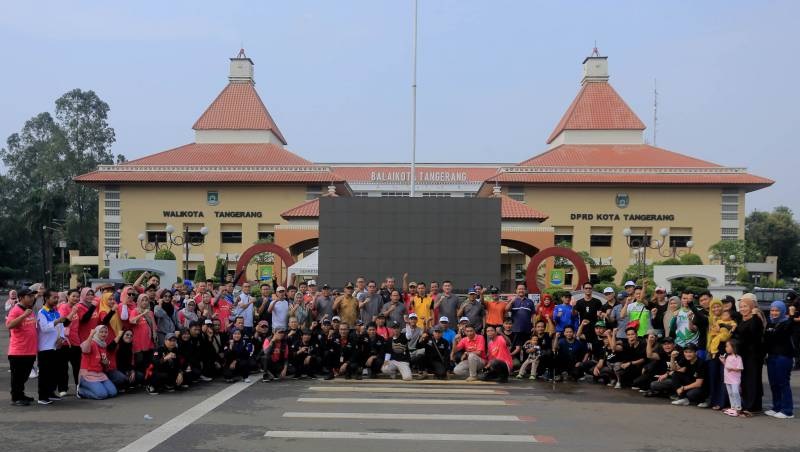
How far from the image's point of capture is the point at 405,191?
5294 cm

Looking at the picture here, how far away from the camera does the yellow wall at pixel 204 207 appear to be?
43094 mm

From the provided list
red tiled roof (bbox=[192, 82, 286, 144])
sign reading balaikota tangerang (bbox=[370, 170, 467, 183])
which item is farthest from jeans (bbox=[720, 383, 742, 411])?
sign reading balaikota tangerang (bbox=[370, 170, 467, 183])

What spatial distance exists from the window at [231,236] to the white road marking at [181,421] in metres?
33.8

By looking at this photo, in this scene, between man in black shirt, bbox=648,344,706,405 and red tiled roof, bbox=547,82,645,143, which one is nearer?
man in black shirt, bbox=648,344,706,405

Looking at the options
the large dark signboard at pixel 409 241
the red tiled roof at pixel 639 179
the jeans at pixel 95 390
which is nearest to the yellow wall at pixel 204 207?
the red tiled roof at pixel 639 179

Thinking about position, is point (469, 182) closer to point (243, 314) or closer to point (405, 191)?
point (405, 191)

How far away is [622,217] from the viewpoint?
42.1 metres

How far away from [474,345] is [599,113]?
38.4m

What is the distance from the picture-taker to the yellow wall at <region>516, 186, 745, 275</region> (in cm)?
4169

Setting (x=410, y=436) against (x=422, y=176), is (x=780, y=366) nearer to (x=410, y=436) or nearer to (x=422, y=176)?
(x=410, y=436)

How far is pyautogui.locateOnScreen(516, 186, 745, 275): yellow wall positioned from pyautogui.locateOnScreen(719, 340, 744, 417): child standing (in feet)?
107

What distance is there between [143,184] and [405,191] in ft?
63.7

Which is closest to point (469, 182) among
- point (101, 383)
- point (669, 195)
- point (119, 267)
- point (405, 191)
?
point (405, 191)

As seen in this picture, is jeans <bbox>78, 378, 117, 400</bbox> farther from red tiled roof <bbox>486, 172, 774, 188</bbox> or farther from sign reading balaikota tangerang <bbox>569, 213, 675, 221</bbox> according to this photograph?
sign reading balaikota tangerang <bbox>569, 213, 675, 221</bbox>
